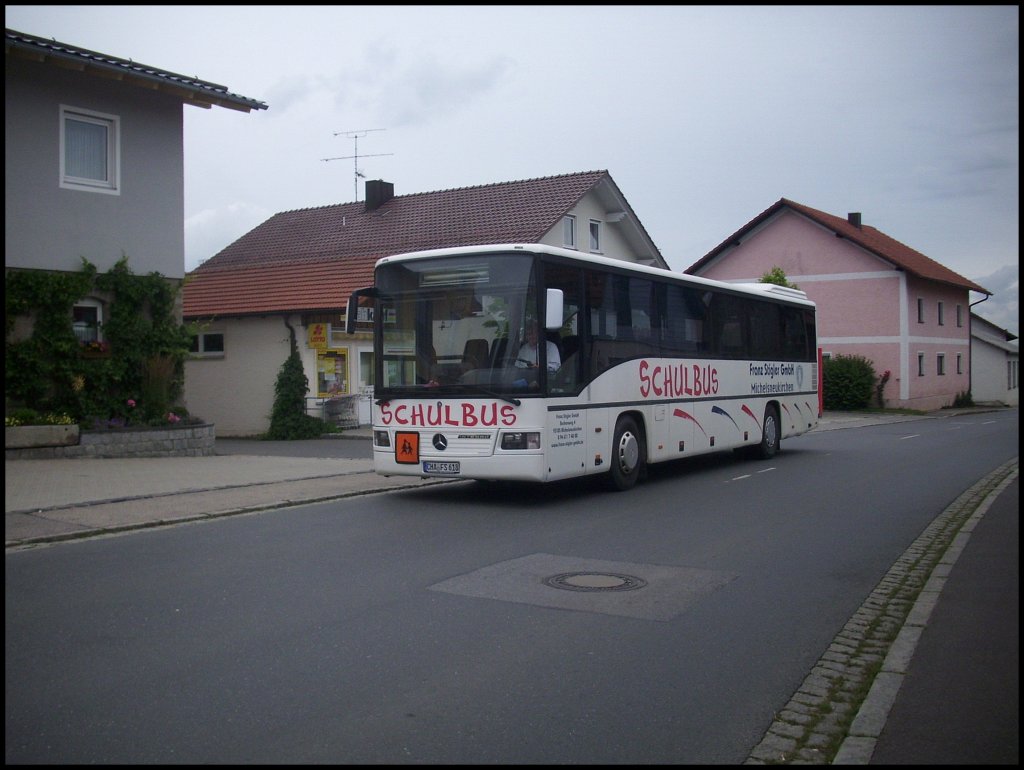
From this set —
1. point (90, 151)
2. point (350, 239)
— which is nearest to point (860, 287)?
point (350, 239)

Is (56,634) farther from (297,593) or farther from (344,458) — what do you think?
(344,458)

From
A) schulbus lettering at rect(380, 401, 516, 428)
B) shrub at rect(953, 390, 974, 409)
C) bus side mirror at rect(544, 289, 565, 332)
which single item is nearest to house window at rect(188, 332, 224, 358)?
schulbus lettering at rect(380, 401, 516, 428)

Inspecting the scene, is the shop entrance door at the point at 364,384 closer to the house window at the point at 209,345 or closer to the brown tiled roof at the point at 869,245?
the house window at the point at 209,345

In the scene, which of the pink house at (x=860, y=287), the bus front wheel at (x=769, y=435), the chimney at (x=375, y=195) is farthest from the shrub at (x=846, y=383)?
the bus front wheel at (x=769, y=435)

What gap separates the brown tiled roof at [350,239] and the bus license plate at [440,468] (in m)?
15.4

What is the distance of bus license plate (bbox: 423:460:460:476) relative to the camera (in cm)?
1262

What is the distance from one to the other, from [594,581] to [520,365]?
182 inches

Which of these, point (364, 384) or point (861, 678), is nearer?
point (861, 678)

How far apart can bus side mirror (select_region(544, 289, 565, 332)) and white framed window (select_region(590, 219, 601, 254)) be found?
2133cm

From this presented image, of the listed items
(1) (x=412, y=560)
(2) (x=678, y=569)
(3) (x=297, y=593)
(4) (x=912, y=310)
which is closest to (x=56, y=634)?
(3) (x=297, y=593)

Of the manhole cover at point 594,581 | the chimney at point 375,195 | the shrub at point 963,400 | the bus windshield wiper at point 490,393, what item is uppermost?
the chimney at point 375,195

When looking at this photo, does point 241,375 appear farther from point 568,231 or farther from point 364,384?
point 568,231

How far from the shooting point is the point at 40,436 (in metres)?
17.6

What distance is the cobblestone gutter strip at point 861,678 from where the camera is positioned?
468 cm
